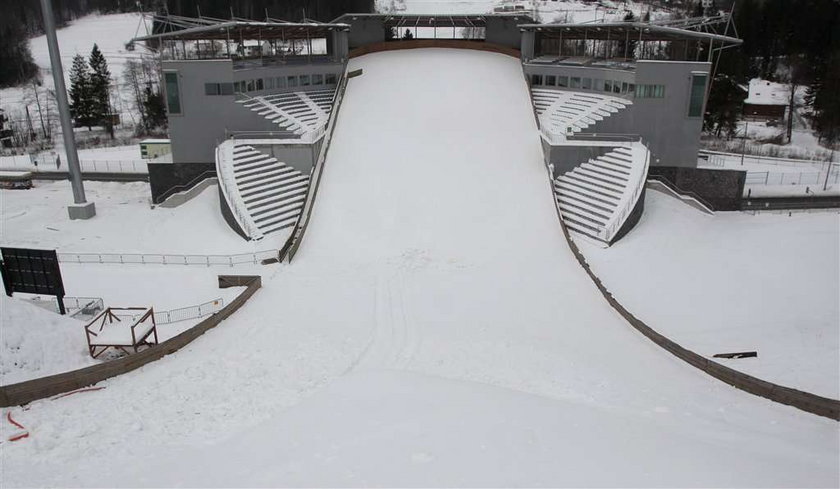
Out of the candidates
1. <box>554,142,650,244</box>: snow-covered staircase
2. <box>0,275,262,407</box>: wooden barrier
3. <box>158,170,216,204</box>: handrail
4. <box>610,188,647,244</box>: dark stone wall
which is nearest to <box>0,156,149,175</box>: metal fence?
<box>158,170,216,204</box>: handrail

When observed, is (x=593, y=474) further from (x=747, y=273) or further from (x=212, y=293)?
(x=747, y=273)

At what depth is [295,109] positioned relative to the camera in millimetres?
35906

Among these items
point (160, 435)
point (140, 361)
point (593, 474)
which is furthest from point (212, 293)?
point (593, 474)

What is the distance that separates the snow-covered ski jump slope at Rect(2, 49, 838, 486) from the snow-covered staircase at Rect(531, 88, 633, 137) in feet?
32.7

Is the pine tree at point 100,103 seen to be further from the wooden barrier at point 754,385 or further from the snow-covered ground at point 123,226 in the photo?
the wooden barrier at point 754,385

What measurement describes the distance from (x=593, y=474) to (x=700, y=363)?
6163 mm

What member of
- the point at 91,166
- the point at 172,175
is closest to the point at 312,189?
the point at 172,175

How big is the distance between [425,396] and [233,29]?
30346 millimetres

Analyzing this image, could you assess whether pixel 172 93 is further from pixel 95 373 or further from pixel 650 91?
pixel 650 91

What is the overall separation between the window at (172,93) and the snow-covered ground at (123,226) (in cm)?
548

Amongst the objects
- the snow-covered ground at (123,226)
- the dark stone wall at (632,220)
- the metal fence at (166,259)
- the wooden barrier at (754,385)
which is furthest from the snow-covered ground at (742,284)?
the snow-covered ground at (123,226)

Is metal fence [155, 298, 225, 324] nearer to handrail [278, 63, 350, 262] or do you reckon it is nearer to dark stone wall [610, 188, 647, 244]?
handrail [278, 63, 350, 262]

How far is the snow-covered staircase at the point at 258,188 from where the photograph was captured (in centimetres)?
2558

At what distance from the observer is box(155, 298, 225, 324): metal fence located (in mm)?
17234
